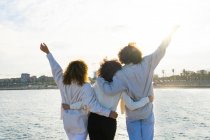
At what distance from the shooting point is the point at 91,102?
257 inches

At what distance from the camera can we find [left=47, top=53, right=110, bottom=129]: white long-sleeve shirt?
21.3ft

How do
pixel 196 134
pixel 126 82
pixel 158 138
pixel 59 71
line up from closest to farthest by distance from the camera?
pixel 126 82, pixel 59 71, pixel 158 138, pixel 196 134

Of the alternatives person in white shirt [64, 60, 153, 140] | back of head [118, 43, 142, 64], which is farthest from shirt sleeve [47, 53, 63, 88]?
back of head [118, 43, 142, 64]

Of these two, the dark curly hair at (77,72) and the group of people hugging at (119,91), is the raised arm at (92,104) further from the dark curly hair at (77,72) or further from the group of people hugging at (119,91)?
the dark curly hair at (77,72)

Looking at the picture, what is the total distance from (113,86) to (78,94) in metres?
0.70

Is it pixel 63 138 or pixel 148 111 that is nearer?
pixel 148 111

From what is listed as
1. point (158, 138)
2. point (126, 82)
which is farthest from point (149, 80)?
point (158, 138)

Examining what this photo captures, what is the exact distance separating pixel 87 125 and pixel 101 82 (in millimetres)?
787

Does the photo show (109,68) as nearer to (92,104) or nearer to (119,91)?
(119,91)

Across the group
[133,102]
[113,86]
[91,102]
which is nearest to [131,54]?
[113,86]

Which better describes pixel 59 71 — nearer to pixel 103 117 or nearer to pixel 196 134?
pixel 103 117

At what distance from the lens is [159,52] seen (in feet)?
21.6

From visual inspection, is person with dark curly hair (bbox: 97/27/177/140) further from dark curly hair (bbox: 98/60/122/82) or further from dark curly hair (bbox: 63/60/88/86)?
dark curly hair (bbox: 63/60/88/86)

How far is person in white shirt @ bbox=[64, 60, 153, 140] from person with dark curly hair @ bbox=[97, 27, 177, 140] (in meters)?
0.08
